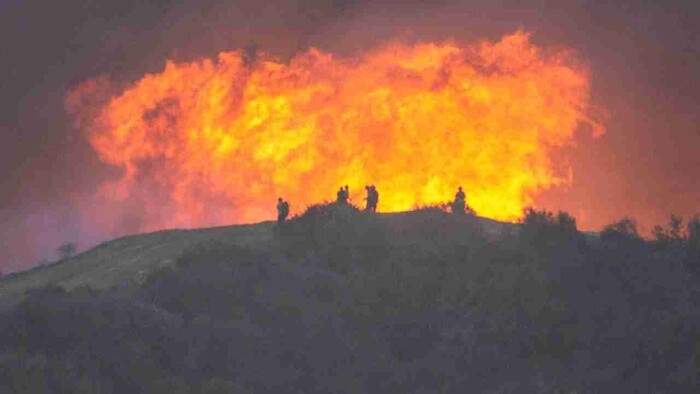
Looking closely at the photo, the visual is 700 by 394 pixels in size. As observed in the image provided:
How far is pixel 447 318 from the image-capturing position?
58.2 meters

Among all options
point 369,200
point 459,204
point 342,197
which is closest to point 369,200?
point 369,200

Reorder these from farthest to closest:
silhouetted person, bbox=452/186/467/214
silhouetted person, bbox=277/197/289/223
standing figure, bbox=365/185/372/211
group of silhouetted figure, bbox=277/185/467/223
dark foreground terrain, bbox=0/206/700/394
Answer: silhouetted person, bbox=452/186/467/214 → standing figure, bbox=365/185/372/211 → group of silhouetted figure, bbox=277/185/467/223 → silhouetted person, bbox=277/197/289/223 → dark foreground terrain, bbox=0/206/700/394

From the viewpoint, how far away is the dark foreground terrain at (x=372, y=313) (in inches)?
1997

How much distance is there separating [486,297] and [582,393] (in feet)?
31.0

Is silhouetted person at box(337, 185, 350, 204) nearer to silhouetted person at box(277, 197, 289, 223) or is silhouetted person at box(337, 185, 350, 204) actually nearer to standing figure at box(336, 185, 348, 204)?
standing figure at box(336, 185, 348, 204)

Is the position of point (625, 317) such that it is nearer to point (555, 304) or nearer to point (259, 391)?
point (555, 304)

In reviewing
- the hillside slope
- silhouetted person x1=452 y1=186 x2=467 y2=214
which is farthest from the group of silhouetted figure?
the hillside slope

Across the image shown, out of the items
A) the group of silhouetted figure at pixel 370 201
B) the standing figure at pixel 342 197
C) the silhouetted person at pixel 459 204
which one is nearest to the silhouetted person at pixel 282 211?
the group of silhouetted figure at pixel 370 201

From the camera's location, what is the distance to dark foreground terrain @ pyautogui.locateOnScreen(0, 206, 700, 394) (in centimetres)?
5072

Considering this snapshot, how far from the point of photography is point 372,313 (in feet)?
194

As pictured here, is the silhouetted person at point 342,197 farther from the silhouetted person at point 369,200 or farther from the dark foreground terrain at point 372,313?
the dark foreground terrain at point 372,313

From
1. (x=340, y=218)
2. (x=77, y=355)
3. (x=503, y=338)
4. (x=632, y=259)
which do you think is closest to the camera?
(x=77, y=355)

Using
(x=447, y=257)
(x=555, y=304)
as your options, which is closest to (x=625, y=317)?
(x=555, y=304)

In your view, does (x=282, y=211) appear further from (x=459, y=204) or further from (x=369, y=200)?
(x=459, y=204)
